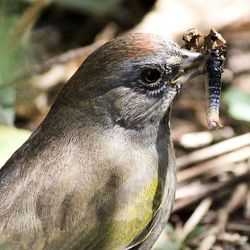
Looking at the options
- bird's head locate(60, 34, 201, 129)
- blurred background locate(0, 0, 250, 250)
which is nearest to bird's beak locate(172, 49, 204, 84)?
bird's head locate(60, 34, 201, 129)

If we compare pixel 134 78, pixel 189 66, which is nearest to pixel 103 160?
pixel 134 78

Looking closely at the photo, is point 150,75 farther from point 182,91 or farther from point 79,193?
point 182,91

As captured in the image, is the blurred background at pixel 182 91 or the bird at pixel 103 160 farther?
the blurred background at pixel 182 91

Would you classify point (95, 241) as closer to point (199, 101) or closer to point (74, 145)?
point (74, 145)

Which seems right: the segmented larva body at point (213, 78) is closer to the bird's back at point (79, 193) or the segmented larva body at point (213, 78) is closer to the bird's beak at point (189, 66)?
the bird's beak at point (189, 66)

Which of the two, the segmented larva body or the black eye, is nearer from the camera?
the black eye

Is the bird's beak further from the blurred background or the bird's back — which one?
the blurred background

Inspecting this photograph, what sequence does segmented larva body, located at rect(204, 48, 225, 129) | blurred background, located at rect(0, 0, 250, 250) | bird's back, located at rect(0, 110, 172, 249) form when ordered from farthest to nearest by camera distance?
blurred background, located at rect(0, 0, 250, 250) → segmented larva body, located at rect(204, 48, 225, 129) → bird's back, located at rect(0, 110, 172, 249)

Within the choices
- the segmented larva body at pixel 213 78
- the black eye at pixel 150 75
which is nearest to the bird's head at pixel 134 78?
the black eye at pixel 150 75
